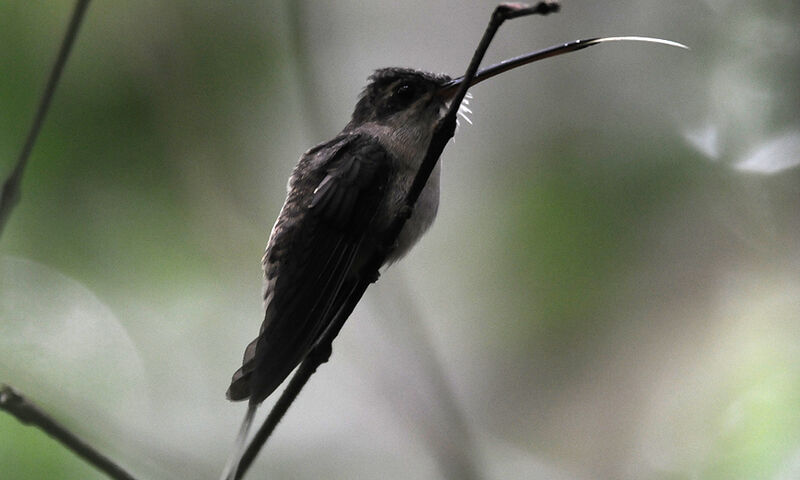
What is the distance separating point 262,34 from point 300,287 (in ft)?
5.84

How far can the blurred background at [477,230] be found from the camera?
3547mm

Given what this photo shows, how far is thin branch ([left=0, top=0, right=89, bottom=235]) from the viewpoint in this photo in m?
1.88

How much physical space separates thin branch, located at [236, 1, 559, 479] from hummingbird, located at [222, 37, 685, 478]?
0.05 metres

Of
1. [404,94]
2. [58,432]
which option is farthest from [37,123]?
[404,94]

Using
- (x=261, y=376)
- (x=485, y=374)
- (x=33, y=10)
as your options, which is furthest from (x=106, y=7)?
(x=485, y=374)

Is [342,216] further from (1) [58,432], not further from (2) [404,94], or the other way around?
(1) [58,432]

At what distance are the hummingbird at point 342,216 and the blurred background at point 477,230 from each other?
292mm

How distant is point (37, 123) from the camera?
1871mm

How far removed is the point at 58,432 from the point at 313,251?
1.35 meters

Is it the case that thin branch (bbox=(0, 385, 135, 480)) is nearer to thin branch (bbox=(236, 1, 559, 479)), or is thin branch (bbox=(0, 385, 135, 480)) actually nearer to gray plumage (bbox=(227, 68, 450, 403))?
thin branch (bbox=(236, 1, 559, 479))

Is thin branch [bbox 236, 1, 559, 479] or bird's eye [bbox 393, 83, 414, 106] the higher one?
bird's eye [bbox 393, 83, 414, 106]

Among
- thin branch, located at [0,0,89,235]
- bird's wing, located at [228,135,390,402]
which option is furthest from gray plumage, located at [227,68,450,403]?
thin branch, located at [0,0,89,235]

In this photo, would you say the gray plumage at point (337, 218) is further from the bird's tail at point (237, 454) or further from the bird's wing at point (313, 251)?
the bird's tail at point (237, 454)

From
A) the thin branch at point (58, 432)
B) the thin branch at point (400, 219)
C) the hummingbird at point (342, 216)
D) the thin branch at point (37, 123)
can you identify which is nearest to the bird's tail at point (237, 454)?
the thin branch at point (400, 219)
